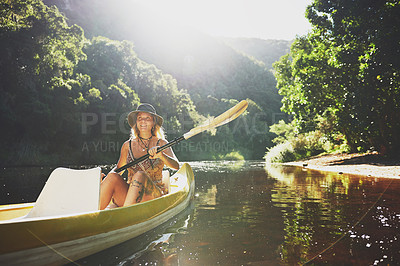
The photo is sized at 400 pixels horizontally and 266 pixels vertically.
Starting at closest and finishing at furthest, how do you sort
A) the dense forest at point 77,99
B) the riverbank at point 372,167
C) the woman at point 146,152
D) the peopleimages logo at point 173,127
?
the woman at point 146,152
the riverbank at point 372,167
the dense forest at point 77,99
the peopleimages logo at point 173,127

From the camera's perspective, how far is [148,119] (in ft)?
13.8

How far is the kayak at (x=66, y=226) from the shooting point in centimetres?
218

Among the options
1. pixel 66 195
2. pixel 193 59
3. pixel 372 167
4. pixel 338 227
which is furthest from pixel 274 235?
pixel 193 59

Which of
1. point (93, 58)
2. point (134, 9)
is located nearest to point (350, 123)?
point (93, 58)

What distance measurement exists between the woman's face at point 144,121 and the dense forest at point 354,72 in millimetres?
10177

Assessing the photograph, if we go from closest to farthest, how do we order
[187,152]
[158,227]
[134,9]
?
[158,227]
[187,152]
[134,9]

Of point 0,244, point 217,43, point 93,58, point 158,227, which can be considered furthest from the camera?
point 217,43

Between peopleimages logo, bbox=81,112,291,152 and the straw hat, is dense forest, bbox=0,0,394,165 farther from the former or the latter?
the straw hat

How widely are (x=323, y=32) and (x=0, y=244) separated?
15.8m

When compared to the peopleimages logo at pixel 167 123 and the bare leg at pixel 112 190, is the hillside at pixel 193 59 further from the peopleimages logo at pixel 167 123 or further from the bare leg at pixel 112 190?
the bare leg at pixel 112 190

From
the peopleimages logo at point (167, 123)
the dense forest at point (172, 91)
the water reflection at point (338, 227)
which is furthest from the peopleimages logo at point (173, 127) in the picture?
the water reflection at point (338, 227)

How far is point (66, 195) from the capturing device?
3127 millimetres

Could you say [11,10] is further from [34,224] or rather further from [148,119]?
[34,224]

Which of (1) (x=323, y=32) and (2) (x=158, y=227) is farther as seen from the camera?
(1) (x=323, y=32)
